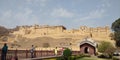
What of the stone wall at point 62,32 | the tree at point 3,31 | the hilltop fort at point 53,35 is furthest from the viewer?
the tree at point 3,31

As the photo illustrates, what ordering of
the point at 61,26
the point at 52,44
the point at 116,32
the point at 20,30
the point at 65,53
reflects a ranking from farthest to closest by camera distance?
the point at 20,30
the point at 61,26
the point at 52,44
the point at 116,32
the point at 65,53

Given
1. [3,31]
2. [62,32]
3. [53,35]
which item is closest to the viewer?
[62,32]

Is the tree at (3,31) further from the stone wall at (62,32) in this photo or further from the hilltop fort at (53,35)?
the hilltop fort at (53,35)

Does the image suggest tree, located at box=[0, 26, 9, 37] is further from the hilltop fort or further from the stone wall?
the hilltop fort

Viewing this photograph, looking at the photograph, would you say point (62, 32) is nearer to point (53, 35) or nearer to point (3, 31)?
point (53, 35)

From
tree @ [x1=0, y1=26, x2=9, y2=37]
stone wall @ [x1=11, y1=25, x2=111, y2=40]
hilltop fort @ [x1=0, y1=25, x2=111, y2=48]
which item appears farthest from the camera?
tree @ [x1=0, y1=26, x2=9, y2=37]

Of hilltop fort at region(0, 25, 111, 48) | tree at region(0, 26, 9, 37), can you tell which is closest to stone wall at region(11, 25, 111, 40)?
hilltop fort at region(0, 25, 111, 48)

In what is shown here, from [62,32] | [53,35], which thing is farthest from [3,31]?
[62,32]

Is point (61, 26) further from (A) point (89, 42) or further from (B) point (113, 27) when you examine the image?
(A) point (89, 42)

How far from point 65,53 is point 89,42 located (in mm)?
15129

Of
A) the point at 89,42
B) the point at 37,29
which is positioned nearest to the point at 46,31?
the point at 37,29

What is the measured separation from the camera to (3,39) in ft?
274

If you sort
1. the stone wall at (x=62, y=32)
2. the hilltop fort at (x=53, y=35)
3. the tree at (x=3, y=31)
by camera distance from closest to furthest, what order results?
the hilltop fort at (x=53, y=35) < the stone wall at (x=62, y=32) < the tree at (x=3, y=31)

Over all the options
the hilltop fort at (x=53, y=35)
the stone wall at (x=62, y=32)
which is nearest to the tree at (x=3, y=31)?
the stone wall at (x=62, y=32)
